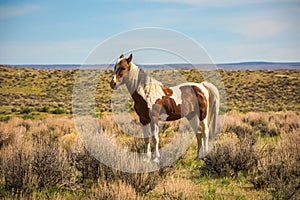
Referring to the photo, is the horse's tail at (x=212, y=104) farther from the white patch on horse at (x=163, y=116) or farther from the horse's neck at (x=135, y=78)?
the horse's neck at (x=135, y=78)

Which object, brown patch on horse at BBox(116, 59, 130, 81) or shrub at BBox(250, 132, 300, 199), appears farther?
brown patch on horse at BBox(116, 59, 130, 81)

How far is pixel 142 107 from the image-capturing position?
748 cm

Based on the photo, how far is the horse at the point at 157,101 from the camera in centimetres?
712

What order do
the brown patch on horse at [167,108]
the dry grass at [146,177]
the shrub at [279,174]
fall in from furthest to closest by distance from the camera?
the brown patch on horse at [167,108]
the shrub at [279,174]
the dry grass at [146,177]

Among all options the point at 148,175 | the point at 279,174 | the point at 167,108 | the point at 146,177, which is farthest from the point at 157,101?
the point at 279,174

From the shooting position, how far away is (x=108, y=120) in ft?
49.3

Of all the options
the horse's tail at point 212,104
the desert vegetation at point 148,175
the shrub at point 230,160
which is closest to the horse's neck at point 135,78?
the desert vegetation at point 148,175

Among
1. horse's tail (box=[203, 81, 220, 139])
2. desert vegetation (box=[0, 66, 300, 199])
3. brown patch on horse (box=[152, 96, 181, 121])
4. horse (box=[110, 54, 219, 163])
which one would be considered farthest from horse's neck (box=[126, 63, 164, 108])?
horse's tail (box=[203, 81, 220, 139])

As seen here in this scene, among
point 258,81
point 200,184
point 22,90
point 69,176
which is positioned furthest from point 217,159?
point 258,81

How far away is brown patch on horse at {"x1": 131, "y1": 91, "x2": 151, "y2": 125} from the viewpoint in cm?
739

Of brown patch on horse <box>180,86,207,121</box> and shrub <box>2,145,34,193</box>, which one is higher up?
brown patch on horse <box>180,86,207,121</box>

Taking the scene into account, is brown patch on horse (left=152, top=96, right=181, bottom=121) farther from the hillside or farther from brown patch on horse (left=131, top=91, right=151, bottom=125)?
the hillside

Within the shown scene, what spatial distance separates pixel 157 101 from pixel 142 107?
337 mm

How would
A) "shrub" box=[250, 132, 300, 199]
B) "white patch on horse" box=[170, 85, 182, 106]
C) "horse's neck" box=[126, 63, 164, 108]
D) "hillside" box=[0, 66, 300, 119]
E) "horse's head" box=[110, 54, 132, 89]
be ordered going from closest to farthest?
"shrub" box=[250, 132, 300, 199]
"horse's head" box=[110, 54, 132, 89]
"horse's neck" box=[126, 63, 164, 108]
"white patch on horse" box=[170, 85, 182, 106]
"hillside" box=[0, 66, 300, 119]
